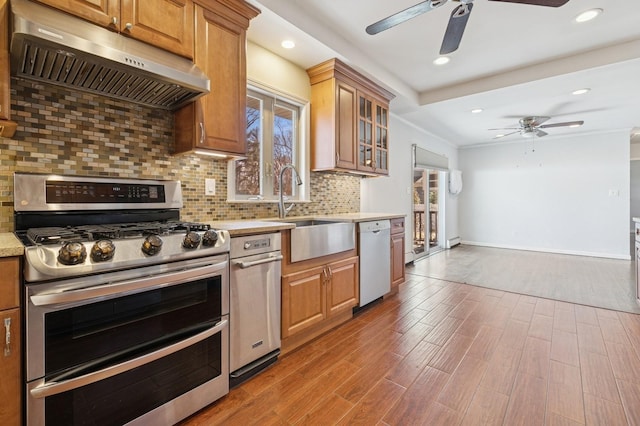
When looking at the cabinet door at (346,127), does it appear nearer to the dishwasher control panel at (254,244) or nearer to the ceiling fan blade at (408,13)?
the ceiling fan blade at (408,13)

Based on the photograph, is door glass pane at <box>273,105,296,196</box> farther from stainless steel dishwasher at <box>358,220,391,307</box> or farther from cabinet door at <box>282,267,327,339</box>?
cabinet door at <box>282,267,327,339</box>

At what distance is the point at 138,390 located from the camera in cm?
131

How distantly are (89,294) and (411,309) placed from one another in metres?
2.67

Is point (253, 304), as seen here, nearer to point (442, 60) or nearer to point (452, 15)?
point (452, 15)

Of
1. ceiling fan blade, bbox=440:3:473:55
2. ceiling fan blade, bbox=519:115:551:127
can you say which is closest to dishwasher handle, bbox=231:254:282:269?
ceiling fan blade, bbox=440:3:473:55

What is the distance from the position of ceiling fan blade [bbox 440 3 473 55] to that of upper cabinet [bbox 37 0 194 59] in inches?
63.9

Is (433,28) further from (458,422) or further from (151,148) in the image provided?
(458,422)

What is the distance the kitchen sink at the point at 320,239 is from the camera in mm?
2133

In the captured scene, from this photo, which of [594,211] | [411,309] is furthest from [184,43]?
[594,211]

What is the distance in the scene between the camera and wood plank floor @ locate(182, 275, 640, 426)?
60.4 inches

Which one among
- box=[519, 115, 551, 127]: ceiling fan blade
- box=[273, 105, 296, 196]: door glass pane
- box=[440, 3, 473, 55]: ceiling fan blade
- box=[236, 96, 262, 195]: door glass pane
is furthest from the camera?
box=[519, 115, 551, 127]: ceiling fan blade

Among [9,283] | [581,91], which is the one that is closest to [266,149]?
[9,283]

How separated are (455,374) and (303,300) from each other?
1.09 metres

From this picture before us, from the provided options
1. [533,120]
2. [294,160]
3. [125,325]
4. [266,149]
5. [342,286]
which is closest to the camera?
[125,325]
